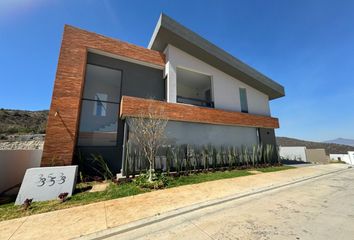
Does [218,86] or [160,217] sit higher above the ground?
[218,86]

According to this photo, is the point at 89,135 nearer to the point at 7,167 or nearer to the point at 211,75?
the point at 7,167

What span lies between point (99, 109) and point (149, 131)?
25.5ft

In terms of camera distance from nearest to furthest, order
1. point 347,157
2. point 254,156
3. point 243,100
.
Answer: point 254,156, point 243,100, point 347,157

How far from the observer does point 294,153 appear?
63.7 feet

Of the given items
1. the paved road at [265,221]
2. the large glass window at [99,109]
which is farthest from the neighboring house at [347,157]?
the large glass window at [99,109]

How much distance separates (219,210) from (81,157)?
25.4 ft

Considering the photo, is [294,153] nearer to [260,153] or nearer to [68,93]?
[260,153]

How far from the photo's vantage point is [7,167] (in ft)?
21.5

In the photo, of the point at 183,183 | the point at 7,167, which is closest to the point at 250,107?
the point at 183,183

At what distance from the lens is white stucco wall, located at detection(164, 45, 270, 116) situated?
35.9 feet

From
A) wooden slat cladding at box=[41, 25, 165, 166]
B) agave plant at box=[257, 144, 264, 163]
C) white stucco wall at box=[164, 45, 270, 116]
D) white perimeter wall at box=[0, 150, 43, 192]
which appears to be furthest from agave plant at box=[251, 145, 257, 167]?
white perimeter wall at box=[0, 150, 43, 192]

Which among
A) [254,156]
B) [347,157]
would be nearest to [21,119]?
[254,156]

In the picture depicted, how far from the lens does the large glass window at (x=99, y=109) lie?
979 cm

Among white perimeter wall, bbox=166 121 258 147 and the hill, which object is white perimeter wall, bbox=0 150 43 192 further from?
the hill
